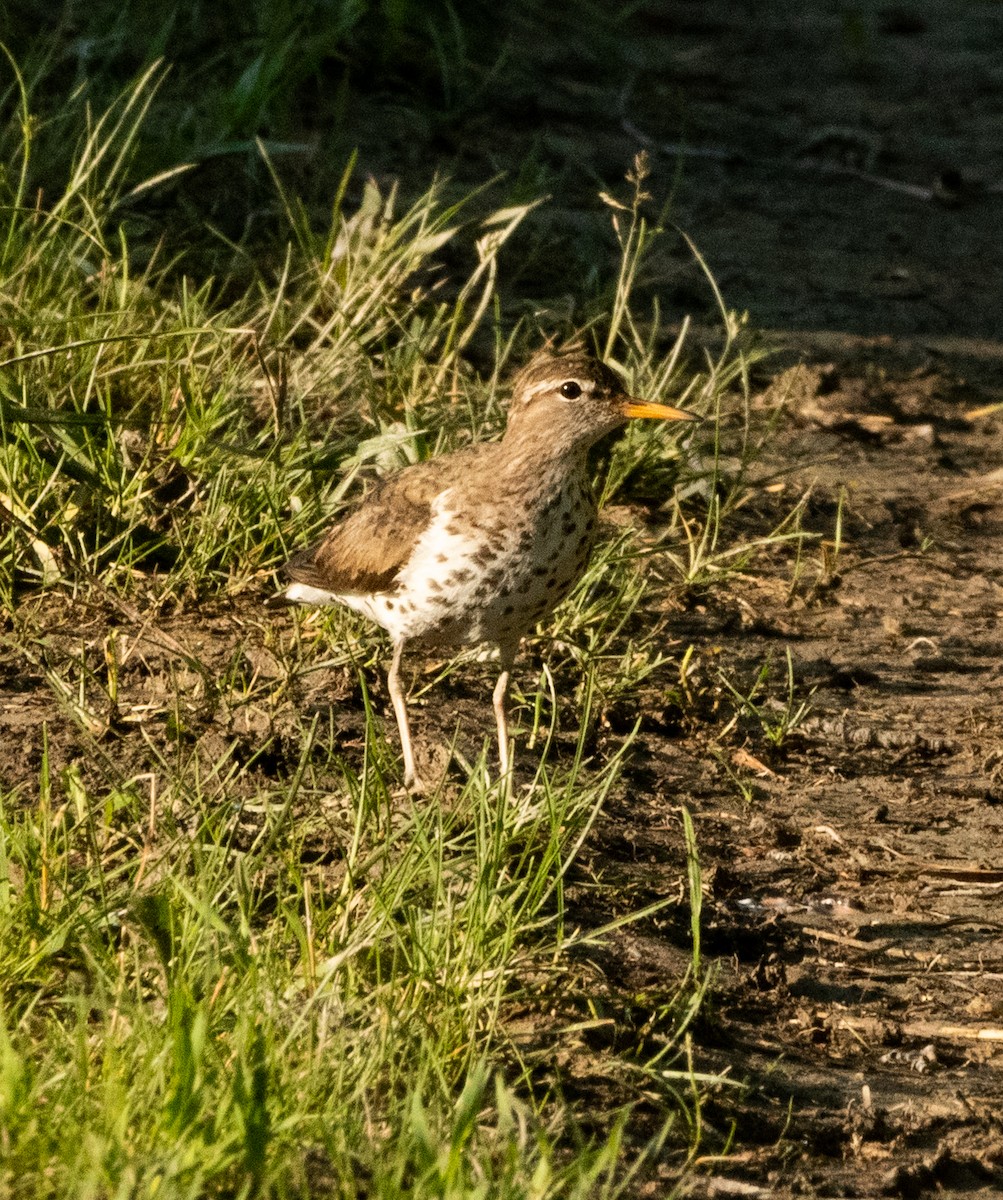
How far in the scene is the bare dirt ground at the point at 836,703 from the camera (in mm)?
4438

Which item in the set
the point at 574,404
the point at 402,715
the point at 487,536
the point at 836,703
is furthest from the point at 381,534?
the point at 836,703

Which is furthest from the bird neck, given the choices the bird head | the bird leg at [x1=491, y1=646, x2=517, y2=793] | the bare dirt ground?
the bare dirt ground

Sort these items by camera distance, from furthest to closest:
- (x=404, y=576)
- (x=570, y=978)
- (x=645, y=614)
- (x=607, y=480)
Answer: (x=607, y=480) → (x=645, y=614) → (x=404, y=576) → (x=570, y=978)

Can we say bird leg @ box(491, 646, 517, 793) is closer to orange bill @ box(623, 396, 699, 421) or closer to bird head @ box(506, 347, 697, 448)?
bird head @ box(506, 347, 697, 448)

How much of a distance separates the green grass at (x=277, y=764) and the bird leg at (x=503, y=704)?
0.09 metres

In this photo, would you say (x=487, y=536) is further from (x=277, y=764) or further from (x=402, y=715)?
(x=277, y=764)

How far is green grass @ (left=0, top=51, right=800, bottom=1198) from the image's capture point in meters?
3.64

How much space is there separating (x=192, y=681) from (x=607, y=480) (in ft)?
6.66

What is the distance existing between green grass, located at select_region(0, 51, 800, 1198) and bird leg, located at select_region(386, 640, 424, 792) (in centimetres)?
7

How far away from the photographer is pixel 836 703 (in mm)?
6434

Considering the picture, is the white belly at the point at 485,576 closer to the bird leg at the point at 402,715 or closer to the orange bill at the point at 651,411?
the bird leg at the point at 402,715

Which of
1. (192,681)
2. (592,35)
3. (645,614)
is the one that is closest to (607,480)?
(645,614)

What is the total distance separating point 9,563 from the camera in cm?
607

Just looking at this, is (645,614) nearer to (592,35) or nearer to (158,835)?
(158,835)
